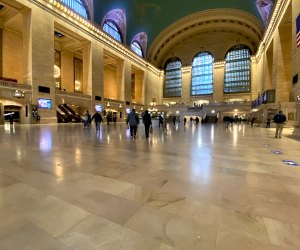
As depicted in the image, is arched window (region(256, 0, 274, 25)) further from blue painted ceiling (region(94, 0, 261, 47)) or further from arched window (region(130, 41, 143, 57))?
arched window (region(130, 41, 143, 57))

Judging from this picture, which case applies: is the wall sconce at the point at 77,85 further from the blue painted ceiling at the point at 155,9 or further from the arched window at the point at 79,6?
the arched window at the point at 79,6

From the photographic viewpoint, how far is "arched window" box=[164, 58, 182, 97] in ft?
148

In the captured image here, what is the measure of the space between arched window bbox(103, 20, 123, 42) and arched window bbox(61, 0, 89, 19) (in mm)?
4244

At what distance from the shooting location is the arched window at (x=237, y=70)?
38.4 meters

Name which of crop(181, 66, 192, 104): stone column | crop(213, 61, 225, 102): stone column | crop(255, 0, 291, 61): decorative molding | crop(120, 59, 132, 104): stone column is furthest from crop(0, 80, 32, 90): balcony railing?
crop(213, 61, 225, 102): stone column

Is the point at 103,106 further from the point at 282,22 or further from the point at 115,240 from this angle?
the point at 115,240

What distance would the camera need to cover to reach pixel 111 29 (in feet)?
101

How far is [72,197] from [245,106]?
36.7 m

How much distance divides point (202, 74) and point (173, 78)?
23.1 feet

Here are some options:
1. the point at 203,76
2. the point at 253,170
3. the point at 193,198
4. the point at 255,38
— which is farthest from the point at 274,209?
the point at 203,76

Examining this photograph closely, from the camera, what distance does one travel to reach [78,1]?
2400cm

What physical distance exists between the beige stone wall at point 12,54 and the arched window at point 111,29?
474 inches

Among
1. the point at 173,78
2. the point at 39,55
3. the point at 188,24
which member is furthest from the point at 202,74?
the point at 39,55

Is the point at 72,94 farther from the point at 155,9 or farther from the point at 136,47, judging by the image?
the point at 155,9
